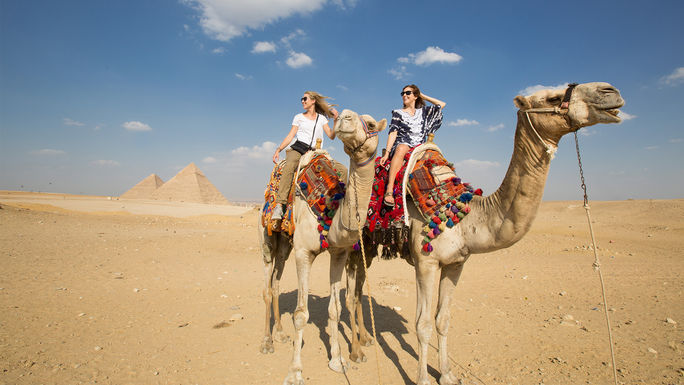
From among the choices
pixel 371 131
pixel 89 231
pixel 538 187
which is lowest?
pixel 89 231

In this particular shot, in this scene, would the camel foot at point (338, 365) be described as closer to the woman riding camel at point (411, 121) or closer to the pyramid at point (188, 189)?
the woman riding camel at point (411, 121)

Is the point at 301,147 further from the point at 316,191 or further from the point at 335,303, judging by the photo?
the point at 335,303

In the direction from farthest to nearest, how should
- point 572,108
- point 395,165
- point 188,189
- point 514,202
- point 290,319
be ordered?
point 188,189
point 290,319
point 395,165
point 514,202
point 572,108

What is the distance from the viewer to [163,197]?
66.4 m

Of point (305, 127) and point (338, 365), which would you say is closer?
point (338, 365)

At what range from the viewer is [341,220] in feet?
11.5

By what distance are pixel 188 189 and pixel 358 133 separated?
71.5 meters

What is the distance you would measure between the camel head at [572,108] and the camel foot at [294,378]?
355cm

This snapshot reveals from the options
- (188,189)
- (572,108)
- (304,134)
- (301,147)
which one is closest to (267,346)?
(301,147)

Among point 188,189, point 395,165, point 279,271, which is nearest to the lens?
point 395,165

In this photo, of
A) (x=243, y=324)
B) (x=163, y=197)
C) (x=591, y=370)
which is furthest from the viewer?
(x=163, y=197)

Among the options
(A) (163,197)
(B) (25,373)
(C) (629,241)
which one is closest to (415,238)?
(B) (25,373)

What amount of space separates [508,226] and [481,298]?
4.86m

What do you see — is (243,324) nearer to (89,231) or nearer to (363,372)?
(363,372)
